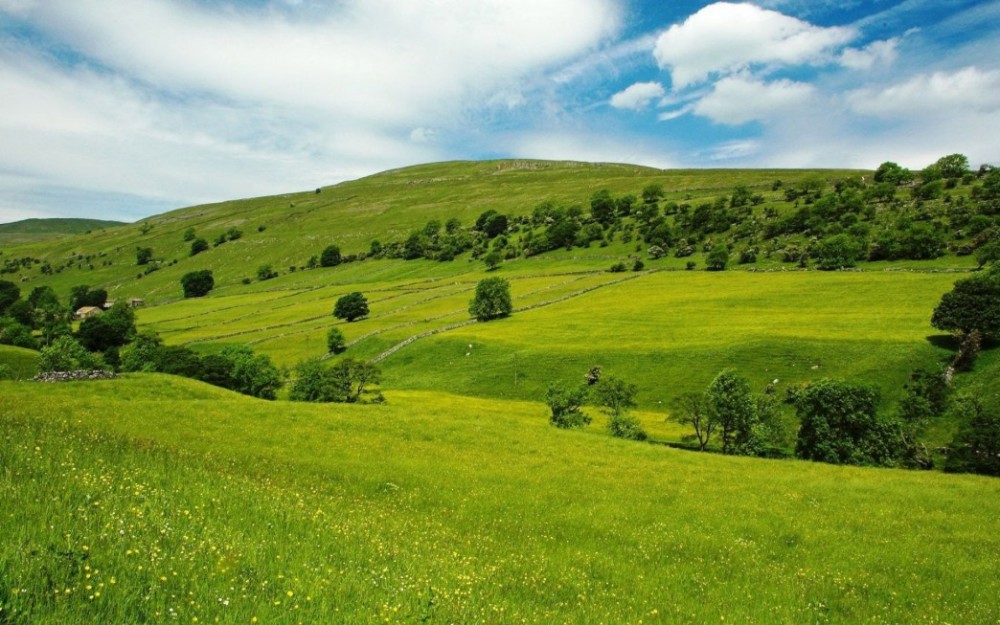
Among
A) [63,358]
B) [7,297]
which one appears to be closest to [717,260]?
[63,358]

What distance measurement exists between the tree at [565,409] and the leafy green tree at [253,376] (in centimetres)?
4707

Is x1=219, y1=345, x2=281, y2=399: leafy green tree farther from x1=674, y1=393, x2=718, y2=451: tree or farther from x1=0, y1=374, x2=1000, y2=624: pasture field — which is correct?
x1=674, y1=393, x2=718, y2=451: tree

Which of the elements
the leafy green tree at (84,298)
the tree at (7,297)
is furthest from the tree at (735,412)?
the tree at (7,297)

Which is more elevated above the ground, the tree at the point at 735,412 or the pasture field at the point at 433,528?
the pasture field at the point at 433,528

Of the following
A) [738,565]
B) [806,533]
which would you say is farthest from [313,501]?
[806,533]

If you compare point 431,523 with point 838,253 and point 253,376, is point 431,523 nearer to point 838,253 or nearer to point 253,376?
point 253,376

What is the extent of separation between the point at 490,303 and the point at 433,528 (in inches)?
4047

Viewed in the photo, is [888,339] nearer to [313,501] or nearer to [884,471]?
[884,471]

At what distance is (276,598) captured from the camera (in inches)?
299

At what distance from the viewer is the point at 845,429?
48906 millimetres

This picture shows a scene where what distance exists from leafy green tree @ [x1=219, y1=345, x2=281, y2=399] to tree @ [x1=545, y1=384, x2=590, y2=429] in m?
47.1

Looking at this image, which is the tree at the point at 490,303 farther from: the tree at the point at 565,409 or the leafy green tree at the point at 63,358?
the leafy green tree at the point at 63,358

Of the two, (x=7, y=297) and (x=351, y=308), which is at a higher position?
(x=7, y=297)

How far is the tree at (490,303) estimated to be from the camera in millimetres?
118562
